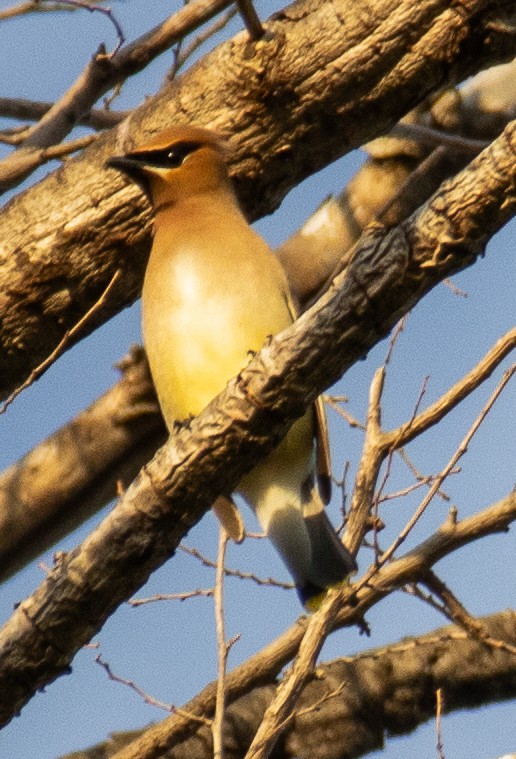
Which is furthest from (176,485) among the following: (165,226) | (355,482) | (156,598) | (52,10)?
(52,10)

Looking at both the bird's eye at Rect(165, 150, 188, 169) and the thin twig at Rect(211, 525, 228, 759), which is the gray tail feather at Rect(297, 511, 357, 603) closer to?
the thin twig at Rect(211, 525, 228, 759)

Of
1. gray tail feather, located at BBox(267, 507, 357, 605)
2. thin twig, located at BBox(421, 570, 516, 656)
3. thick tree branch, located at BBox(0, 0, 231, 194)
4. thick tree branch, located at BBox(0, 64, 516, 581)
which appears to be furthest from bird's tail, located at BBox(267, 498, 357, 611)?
thick tree branch, located at BBox(0, 0, 231, 194)

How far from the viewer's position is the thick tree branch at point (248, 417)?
3.17m

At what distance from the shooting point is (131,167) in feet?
15.7

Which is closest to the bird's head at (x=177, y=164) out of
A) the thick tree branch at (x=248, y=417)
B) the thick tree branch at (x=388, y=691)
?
the thick tree branch at (x=248, y=417)

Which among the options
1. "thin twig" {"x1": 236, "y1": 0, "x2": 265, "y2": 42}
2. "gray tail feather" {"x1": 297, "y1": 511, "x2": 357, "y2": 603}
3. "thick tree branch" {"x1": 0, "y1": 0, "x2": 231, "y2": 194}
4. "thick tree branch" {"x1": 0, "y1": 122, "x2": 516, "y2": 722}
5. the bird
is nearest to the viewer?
"thick tree branch" {"x1": 0, "y1": 122, "x2": 516, "y2": 722}

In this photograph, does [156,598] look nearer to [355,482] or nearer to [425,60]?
[355,482]

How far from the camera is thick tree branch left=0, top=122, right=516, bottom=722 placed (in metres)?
3.17

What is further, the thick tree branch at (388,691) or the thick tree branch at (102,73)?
the thick tree branch at (388,691)

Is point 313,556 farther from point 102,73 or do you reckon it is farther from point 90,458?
point 102,73

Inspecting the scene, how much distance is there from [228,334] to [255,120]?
0.97 metres

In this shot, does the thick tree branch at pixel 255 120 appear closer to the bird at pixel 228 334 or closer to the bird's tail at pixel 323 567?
the bird at pixel 228 334

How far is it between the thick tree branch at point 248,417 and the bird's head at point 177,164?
1611 millimetres

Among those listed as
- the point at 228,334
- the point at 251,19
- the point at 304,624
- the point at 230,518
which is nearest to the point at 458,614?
the point at 304,624
